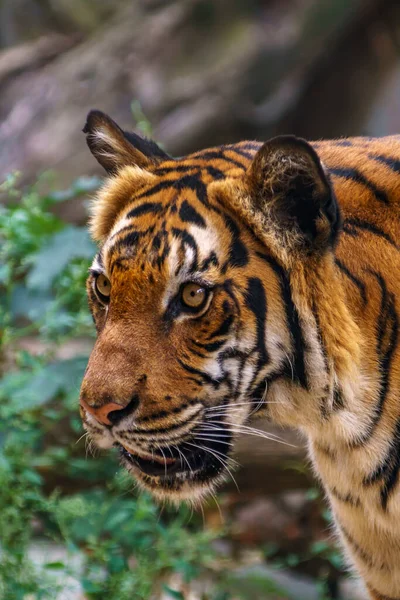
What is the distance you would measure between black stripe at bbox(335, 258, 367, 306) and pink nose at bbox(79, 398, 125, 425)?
662mm

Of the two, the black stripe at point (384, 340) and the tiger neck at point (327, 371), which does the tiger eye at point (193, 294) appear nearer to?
the tiger neck at point (327, 371)

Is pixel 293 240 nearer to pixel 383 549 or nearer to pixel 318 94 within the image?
pixel 383 549

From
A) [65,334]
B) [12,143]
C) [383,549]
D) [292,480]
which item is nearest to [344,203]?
[383,549]

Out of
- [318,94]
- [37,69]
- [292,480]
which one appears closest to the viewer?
[292,480]

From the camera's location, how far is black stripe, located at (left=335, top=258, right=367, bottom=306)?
6.99ft

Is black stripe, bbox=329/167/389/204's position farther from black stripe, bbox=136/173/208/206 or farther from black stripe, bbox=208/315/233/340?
black stripe, bbox=208/315/233/340

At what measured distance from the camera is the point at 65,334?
3732 mm

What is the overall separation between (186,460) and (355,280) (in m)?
0.65

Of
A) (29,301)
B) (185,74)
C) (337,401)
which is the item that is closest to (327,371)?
(337,401)

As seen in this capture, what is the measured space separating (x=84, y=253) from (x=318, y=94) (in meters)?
5.73

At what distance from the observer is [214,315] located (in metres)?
2.02

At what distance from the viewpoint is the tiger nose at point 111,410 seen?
6.48ft

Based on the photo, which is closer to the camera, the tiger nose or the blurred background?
the tiger nose

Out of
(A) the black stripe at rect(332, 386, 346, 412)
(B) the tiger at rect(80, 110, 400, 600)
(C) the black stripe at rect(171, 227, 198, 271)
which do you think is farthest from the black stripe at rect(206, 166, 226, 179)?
(A) the black stripe at rect(332, 386, 346, 412)
